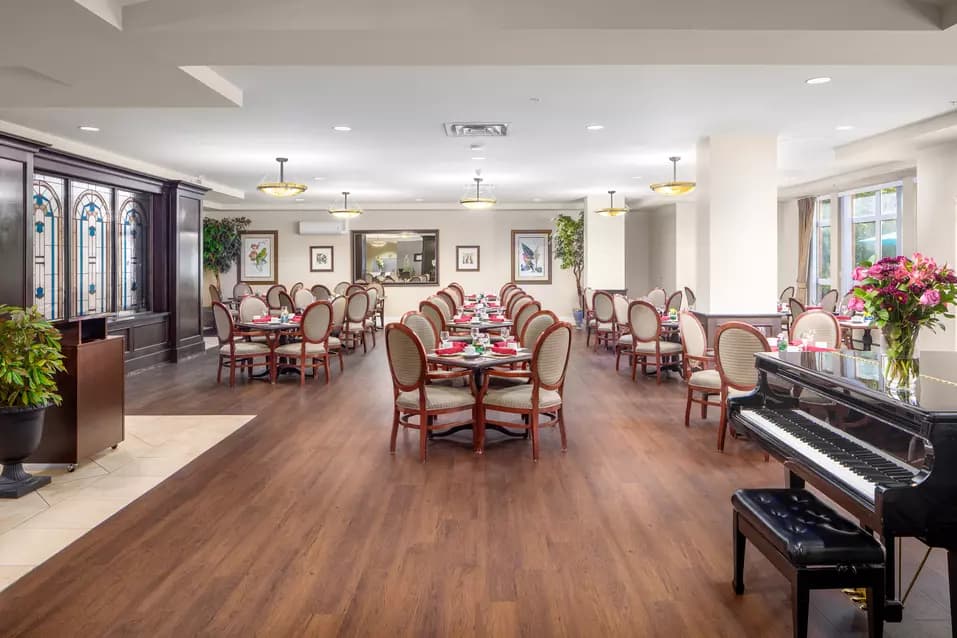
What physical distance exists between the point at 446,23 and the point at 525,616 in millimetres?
2955

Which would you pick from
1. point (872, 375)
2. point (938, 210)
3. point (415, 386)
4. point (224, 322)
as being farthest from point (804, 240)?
point (872, 375)

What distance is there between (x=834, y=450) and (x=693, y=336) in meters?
3.82

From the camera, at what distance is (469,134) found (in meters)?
7.58

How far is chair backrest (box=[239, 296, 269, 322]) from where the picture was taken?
354 inches

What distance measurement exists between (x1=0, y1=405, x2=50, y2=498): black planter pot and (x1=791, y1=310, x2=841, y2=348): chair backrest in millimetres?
5827

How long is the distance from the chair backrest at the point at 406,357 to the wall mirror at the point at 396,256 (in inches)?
449

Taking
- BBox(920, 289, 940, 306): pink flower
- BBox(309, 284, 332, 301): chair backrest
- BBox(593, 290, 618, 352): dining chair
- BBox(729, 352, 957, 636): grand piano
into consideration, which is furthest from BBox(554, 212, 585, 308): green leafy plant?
BBox(920, 289, 940, 306): pink flower

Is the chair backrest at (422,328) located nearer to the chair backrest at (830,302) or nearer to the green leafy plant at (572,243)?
the chair backrest at (830,302)

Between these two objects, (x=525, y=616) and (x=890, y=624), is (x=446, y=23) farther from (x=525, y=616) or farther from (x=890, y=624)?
(x=890, y=624)

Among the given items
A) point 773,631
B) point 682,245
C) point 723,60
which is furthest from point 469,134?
point 682,245

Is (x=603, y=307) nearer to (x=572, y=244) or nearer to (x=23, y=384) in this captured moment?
(x=572, y=244)

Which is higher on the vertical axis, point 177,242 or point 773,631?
point 177,242

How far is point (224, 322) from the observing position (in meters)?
8.08

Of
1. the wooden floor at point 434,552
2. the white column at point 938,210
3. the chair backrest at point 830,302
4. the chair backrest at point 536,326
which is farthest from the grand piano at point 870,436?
the chair backrest at point 830,302
